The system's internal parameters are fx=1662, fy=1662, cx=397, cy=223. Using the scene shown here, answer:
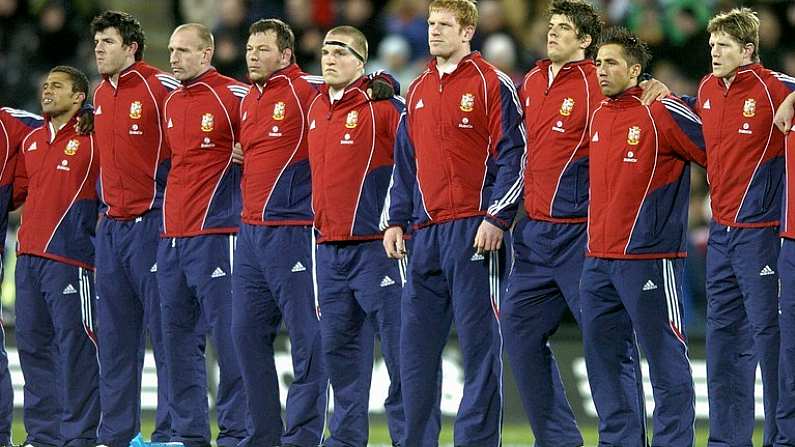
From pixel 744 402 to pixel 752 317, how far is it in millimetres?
510

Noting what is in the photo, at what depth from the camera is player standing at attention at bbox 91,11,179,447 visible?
33.8ft

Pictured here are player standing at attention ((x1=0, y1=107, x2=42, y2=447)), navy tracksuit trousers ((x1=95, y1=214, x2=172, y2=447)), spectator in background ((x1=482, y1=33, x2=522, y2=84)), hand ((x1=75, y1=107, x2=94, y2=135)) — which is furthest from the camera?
spectator in background ((x1=482, y1=33, x2=522, y2=84))

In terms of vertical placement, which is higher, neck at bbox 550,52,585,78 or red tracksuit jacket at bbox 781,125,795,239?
neck at bbox 550,52,585,78

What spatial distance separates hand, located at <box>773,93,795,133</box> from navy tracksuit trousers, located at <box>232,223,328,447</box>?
286 centimetres

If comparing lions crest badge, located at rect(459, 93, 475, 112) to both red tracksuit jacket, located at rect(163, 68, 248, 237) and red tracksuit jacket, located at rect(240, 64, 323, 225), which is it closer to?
red tracksuit jacket, located at rect(240, 64, 323, 225)

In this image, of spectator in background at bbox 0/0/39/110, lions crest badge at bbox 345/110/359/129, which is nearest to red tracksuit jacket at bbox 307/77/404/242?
lions crest badge at bbox 345/110/359/129

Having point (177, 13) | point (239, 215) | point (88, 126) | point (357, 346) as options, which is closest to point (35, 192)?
point (88, 126)

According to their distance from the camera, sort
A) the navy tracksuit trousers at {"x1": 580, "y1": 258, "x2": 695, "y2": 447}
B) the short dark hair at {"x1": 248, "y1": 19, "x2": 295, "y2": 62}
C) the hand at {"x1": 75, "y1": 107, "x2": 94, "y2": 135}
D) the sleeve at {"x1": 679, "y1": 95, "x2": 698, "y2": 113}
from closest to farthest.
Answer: the navy tracksuit trousers at {"x1": 580, "y1": 258, "x2": 695, "y2": 447}
the sleeve at {"x1": 679, "y1": 95, "x2": 698, "y2": 113}
the short dark hair at {"x1": 248, "y1": 19, "x2": 295, "y2": 62}
the hand at {"x1": 75, "y1": 107, "x2": 94, "y2": 135}

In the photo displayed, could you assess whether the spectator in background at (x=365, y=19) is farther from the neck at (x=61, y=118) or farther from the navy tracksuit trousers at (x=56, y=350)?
the navy tracksuit trousers at (x=56, y=350)

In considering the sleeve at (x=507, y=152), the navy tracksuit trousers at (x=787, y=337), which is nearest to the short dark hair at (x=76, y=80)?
the sleeve at (x=507, y=152)

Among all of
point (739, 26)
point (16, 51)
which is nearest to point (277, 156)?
point (739, 26)

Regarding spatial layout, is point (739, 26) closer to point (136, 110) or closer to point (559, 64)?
point (559, 64)

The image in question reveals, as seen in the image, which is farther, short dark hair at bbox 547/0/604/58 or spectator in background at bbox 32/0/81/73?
spectator in background at bbox 32/0/81/73

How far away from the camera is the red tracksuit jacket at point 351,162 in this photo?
31.9 ft
